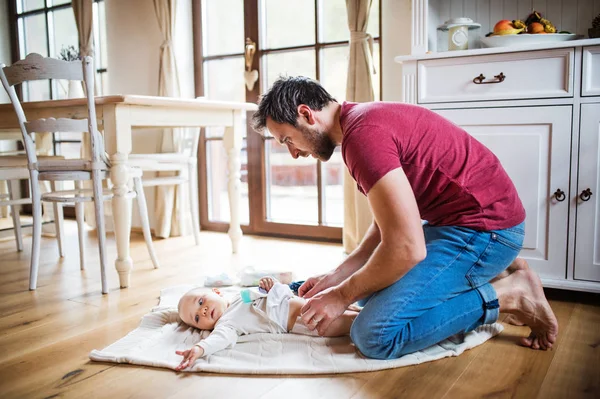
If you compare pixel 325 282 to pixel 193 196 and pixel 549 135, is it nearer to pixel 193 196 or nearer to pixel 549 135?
pixel 549 135

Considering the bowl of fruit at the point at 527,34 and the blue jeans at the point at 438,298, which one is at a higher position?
the bowl of fruit at the point at 527,34

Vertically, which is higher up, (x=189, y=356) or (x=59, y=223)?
(x=59, y=223)

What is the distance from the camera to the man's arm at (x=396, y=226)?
1.29 m

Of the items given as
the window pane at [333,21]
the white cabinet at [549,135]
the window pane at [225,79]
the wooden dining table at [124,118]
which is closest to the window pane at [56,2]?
the window pane at [225,79]

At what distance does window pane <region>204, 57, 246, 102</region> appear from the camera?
3.64 metres

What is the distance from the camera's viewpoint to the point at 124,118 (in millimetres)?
2318

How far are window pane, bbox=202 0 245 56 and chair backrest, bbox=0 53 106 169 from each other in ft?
4.88

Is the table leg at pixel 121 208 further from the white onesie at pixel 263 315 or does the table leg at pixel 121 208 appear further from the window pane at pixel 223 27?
the window pane at pixel 223 27

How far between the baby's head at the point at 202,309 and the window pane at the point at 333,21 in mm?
1937

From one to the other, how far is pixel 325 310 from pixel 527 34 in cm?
140

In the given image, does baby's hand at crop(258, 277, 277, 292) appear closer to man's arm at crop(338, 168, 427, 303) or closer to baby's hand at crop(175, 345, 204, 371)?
baby's hand at crop(175, 345, 204, 371)

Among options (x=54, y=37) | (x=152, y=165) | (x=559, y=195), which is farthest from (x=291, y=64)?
(x=54, y=37)

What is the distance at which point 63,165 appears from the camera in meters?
2.32

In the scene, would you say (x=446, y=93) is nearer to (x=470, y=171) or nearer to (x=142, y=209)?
(x=470, y=171)
